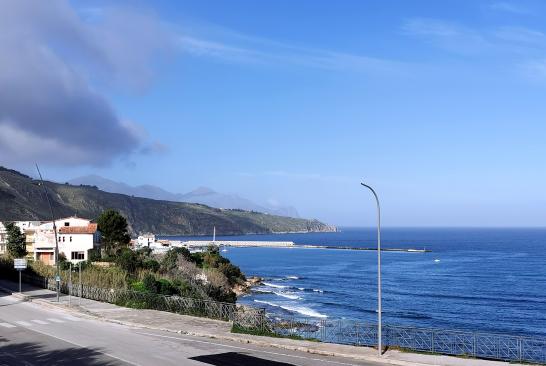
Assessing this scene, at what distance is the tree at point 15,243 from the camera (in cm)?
9282

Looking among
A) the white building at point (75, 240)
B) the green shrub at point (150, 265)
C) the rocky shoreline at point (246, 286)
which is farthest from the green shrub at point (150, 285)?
the white building at point (75, 240)

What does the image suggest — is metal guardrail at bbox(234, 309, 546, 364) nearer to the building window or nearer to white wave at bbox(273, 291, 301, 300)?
white wave at bbox(273, 291, 301, 300)

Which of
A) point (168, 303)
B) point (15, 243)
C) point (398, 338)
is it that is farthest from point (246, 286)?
point (398, 338)

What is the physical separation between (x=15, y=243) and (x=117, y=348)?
7825 centimetres

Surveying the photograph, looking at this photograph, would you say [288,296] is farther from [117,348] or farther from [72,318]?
[117,348]

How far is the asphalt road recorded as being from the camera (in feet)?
74.7

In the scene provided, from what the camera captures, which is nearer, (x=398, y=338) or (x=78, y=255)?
(x=398, y=338)


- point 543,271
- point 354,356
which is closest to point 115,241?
point 354,356

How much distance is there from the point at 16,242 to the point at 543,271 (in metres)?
99.2

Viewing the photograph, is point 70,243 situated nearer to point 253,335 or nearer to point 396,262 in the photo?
point 253,335

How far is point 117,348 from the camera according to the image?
25359mm

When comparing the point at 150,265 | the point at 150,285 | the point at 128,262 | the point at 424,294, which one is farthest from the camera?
the point at 424,294

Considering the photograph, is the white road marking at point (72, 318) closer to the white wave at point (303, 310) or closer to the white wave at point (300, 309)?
the white wave at point (300, 309)

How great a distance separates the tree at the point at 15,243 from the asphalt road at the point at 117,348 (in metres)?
64.5
